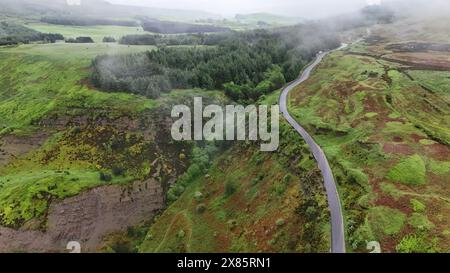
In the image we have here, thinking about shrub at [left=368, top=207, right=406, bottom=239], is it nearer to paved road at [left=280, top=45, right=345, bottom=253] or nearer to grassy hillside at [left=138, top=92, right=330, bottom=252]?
paved road at [left=280, top=45, right=345, bottom=253]

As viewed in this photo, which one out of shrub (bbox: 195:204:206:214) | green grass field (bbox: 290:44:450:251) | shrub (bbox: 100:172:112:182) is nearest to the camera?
green grass field (bbox: 290:44:450:251)

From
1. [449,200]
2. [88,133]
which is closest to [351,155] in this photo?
[449,200]

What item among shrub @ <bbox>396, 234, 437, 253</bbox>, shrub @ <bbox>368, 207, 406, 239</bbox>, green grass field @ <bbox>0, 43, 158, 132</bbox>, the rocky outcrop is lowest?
the rocky outcrop

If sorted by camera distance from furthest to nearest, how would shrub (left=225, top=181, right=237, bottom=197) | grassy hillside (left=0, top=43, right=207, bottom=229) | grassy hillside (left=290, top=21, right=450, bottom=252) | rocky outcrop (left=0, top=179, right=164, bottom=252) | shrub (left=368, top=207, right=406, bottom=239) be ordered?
grassy hillside (left=0, top=43, right=207, bottom=229) < shrub (left=225, top=181, right=237, bottom=197) < rocky outcrop (left=0, top=179, right=164, bottom=252) < grassy hillside (left=290, top=21, right=450, bottom=252) < shrub (left=368, top=207, right=406, bottom=239)

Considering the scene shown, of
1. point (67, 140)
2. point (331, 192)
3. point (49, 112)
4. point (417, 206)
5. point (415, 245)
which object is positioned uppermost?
point (49, 112)

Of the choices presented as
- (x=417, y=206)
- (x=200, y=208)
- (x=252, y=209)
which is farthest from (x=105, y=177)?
(x=417, y=206)

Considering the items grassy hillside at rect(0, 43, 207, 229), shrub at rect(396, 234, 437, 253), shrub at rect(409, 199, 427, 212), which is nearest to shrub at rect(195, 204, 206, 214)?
grassy hillside at rect(0, 43, 207, 229)

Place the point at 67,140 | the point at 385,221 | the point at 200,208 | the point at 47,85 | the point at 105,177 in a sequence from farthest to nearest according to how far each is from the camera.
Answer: the point at 47,85 < the point at 67,140 < the point at 105,177 < the point at 200,208 < the point at 385,221

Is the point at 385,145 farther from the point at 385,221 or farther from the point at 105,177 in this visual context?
the point at 105,177
